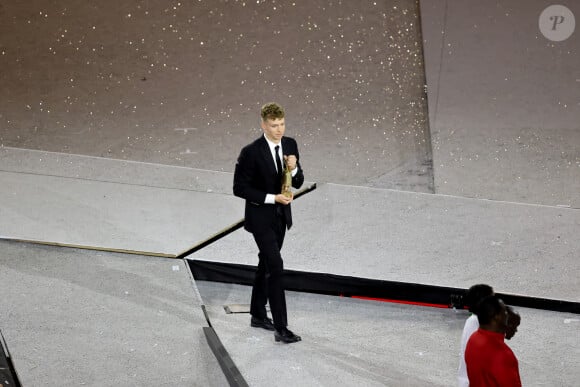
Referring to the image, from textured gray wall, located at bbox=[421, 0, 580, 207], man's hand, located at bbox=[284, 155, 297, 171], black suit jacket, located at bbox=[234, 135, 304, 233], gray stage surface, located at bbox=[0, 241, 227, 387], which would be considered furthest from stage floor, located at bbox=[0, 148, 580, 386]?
man's hand, located at bbox=[284, 155, 297, 171]

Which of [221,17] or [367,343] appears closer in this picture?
[367,343]

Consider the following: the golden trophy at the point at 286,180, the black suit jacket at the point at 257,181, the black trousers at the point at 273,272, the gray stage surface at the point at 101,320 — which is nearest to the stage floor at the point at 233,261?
the gray stage surface at the point at 101,320

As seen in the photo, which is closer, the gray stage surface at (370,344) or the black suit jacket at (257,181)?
the gray stage surface at (370,344)

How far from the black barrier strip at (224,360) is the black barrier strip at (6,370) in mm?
809

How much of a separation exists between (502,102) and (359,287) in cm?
236

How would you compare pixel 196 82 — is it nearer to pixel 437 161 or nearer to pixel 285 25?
pixel 285 25

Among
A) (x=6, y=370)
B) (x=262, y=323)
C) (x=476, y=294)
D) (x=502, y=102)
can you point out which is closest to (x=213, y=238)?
(x=262, y=323)

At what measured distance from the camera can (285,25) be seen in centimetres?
721

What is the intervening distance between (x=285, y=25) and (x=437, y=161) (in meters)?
1.75

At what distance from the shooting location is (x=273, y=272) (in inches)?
170

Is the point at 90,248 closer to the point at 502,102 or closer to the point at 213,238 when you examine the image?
the point at 213,238

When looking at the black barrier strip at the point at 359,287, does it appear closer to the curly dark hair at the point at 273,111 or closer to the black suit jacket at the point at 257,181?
the black suit jacket at the point at 257,181

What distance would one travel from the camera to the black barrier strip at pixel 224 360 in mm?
3914

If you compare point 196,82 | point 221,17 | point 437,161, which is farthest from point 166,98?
point 437,161
